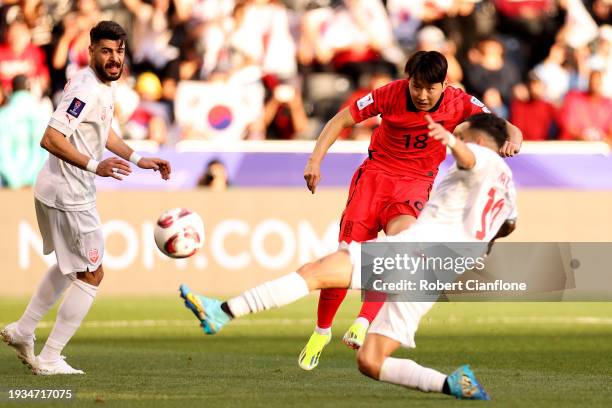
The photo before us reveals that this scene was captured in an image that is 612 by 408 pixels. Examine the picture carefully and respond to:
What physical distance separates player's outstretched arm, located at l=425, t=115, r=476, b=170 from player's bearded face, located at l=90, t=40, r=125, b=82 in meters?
2.97

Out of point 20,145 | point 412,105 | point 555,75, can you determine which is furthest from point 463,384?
point 555,75

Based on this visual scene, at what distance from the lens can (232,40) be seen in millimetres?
18625

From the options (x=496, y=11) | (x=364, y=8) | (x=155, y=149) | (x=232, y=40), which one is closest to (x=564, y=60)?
(x=496, y=11)

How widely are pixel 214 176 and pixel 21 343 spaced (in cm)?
762

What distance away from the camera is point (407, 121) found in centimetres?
976

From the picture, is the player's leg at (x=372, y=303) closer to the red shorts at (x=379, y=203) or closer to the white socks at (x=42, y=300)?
the red shorts at (x=379, y=203)

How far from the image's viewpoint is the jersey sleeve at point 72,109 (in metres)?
9.25

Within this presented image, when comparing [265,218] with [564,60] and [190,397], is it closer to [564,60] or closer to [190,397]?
[564,60]

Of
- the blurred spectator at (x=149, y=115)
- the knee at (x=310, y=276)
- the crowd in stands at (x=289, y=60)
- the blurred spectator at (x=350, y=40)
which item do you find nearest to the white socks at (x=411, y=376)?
the knee at (x=310, y=276)

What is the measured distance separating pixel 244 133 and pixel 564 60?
475cm

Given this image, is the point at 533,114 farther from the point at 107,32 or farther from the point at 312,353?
the point at 107,32

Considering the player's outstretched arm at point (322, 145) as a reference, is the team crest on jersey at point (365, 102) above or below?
above

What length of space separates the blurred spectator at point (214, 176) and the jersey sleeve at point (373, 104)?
7.36 meters

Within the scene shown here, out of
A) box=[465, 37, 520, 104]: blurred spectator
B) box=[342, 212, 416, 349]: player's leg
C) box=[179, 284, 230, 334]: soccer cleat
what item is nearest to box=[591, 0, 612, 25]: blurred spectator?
box=[465, 37, 520, 104]: blurred spectator
